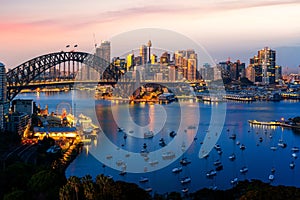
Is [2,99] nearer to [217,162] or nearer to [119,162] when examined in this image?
[119,162]

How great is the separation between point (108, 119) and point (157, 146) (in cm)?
418

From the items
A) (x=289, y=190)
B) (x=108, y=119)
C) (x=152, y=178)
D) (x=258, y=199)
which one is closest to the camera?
(x=258, y=199)

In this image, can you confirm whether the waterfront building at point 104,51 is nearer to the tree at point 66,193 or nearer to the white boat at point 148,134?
the white boat at point 148,134

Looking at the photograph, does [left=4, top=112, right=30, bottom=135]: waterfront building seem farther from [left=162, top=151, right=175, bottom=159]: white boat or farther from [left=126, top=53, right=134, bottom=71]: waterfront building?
[left=126, top=53, right=134, bottom=71]: waterfront building

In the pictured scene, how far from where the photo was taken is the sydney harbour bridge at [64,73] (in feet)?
44.2

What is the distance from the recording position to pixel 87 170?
22.3ft

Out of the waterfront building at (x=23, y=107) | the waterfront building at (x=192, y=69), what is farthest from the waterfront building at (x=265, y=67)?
the waterfront building at (x=23, y=107)

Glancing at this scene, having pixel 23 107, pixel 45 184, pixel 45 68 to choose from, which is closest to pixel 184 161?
pixel 45 184

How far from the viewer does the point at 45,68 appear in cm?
1479

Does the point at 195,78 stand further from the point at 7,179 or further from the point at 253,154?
the point at 7,179

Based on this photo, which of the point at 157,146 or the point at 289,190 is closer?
the point at 289,190

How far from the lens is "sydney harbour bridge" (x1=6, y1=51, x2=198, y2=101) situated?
44.2 feet

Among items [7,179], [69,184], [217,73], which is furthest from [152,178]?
[217,73]

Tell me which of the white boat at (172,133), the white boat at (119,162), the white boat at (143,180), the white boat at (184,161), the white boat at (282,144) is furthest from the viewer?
the white boat at (172,133)
